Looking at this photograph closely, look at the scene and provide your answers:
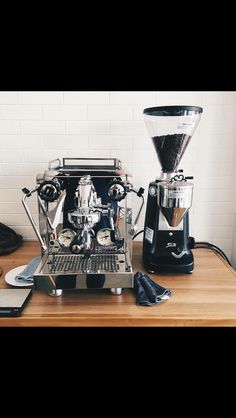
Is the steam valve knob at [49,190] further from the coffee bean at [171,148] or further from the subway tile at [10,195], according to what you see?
the subway tile at [10,195]

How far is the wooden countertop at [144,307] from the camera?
35.2 inches

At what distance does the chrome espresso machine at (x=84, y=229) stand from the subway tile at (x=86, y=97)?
38 centimetres

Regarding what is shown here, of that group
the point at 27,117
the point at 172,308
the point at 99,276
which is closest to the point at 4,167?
the point at 27,117

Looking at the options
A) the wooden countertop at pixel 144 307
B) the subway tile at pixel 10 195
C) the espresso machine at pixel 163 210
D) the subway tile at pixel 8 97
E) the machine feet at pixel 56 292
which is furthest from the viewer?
the subway tile at pixel 10 195

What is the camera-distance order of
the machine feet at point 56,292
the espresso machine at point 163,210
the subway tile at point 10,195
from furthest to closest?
the subway tile at point 10,195
the espresso machine at point 163,210
the machine feet at point 56,292

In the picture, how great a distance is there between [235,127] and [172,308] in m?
0.92

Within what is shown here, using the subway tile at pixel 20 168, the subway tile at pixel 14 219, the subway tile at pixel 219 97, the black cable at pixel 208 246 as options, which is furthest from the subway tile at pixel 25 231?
the subway tile at pixel 219 97

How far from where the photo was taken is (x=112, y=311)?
93 centimetres

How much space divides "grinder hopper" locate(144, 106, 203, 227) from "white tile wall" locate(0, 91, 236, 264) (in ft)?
0.79

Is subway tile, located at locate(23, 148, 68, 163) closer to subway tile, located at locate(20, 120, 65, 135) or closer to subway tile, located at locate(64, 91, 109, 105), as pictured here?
subway tile, located at locate(20, 120, 65, 135)

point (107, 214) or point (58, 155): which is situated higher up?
point (58, 155)

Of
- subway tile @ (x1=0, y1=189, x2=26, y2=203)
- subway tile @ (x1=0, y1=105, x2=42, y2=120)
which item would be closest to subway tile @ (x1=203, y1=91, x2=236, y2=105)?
subway tile @ (x1=0, y1=105, x2=42, y2=120)

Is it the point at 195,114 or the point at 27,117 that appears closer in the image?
the point at 195,114
